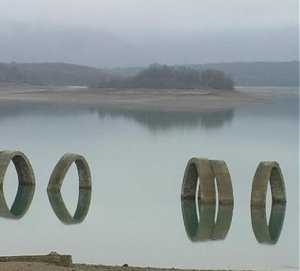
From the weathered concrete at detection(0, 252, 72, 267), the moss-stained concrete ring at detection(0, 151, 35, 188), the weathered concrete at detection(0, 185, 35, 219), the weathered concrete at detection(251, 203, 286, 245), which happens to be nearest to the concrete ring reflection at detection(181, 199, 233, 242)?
the weathered concrete at detection(251, 203, 286, 245)

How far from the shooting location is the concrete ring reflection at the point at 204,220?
58.8 ft

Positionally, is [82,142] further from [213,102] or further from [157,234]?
[213,102]

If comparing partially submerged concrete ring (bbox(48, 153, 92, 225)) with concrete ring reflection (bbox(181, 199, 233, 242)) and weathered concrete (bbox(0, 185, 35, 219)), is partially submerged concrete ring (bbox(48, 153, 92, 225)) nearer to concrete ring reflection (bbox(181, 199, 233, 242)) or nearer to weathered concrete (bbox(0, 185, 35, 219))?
weathered concrete (bbox(0, 185, 35, 219))

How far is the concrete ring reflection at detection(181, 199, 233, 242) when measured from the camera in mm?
17922

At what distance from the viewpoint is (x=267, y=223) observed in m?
19.5

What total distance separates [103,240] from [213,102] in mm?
63984

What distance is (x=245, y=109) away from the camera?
8412 cm

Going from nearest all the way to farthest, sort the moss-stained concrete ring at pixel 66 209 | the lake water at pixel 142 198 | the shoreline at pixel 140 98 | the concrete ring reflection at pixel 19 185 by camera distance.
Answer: the lake water at pixel 142 198 < the moss-stained concrete ring at pixel 66 209 < the concrete ring reflection at pixel 19 185 < the shoreline at pixel 140 98

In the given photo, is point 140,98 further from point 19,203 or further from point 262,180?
point 262,180

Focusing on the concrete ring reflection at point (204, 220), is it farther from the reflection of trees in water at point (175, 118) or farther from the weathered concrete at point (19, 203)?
the reflection of trees in water at point (175, 118)

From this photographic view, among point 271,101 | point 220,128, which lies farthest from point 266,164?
point 271,101

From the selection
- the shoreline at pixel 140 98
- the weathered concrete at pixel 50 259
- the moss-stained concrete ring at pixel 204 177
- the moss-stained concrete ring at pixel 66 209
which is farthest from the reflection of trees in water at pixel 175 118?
the weathered concrete at pixel 50 259

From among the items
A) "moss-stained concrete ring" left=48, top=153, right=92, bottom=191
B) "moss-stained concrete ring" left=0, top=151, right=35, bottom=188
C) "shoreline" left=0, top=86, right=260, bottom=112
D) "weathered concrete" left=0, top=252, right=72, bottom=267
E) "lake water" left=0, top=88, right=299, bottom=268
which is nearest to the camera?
"weathered concrete" left=0, top=252, right=72, bottom=267

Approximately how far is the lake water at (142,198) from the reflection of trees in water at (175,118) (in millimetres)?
6158
